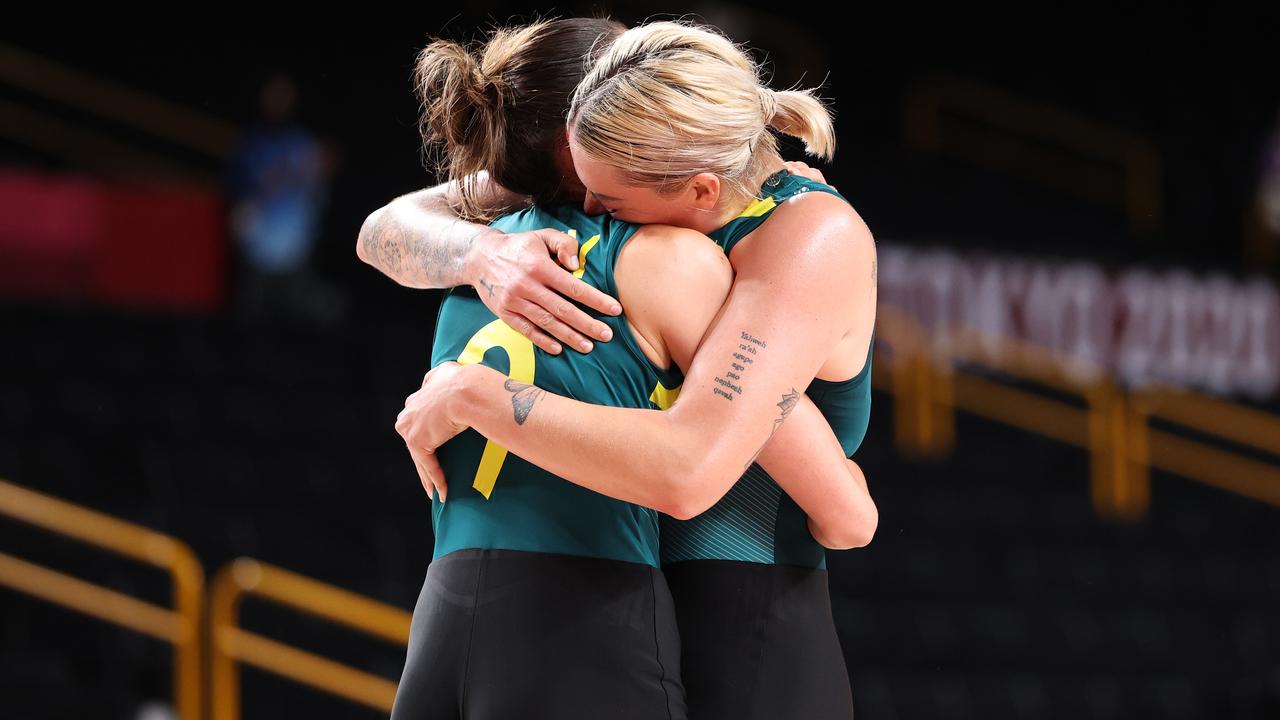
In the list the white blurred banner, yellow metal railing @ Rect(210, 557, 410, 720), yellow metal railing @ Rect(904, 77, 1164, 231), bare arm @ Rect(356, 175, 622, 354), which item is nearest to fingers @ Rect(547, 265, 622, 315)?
bare arm @ Rect(356, 175, 622, 354)

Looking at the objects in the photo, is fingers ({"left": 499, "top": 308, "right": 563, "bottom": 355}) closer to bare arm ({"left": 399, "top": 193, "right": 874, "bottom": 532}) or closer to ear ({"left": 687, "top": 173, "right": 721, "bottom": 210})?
bare arm ({"left": 399, "top": 193, "right": 874, "bottom": 532})

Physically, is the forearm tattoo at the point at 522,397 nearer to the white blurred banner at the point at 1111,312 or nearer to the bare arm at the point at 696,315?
the bare arm at the point at 696,315

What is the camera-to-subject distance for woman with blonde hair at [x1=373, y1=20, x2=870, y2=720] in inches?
66.2

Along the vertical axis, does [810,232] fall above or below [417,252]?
above

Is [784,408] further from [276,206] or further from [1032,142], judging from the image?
[1032,142]

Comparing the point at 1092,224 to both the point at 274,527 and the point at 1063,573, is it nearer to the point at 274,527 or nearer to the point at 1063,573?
the point at 1063,573

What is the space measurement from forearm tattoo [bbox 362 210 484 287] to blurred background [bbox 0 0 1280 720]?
5.02 ft

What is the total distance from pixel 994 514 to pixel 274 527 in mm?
3724

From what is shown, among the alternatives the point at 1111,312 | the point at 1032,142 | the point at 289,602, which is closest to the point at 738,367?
the point at 289,602

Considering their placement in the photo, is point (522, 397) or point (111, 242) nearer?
point (522, 397)

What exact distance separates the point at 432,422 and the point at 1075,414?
822 centimetres

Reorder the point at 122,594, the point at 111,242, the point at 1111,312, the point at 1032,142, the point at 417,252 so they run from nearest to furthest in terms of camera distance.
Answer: the point at 417,252, the point at 122,594, the point at 111,242, the point at 1111,312, the point at 1032,142

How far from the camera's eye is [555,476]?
1.74 meters

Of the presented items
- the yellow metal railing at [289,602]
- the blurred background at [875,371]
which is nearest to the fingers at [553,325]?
the blurred background at [875,371]
